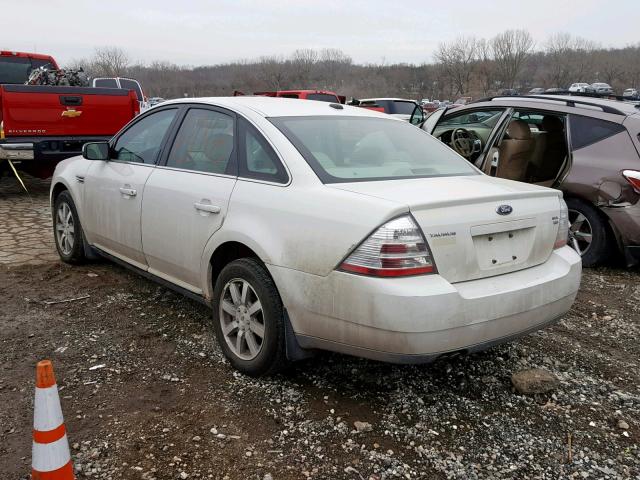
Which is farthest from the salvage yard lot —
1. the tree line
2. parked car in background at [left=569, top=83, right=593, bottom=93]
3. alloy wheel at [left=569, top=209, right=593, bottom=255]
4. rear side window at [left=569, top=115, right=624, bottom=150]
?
the tree line

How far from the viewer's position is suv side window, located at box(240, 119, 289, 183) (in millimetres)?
3125

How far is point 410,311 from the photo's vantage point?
8.18 feet

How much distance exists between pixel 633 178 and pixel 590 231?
0.63 m

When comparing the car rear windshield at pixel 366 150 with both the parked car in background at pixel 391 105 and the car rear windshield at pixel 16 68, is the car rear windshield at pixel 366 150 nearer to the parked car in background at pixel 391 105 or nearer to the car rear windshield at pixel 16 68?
the car rear windshield at pixel 16 68

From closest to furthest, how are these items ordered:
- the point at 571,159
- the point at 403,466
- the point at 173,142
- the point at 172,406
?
the point at 403,466, the point at 172,406, the point at 173,142, the point at 571,159

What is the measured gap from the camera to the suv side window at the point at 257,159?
10.3 feet

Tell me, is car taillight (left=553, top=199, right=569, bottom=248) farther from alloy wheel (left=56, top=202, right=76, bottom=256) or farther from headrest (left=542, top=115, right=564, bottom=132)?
alloy wheel (left=56, top=202, right=76, bottom=256)

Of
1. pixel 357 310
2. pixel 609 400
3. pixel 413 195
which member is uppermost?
pixel 413 195

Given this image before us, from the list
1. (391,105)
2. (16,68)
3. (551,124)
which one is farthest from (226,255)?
(391,105)

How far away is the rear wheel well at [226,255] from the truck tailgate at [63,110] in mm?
5553

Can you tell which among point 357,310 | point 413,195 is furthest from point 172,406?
point 413,195

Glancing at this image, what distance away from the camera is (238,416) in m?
2.86

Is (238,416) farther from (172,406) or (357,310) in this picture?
(357,310)

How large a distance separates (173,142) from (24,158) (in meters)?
4.69
